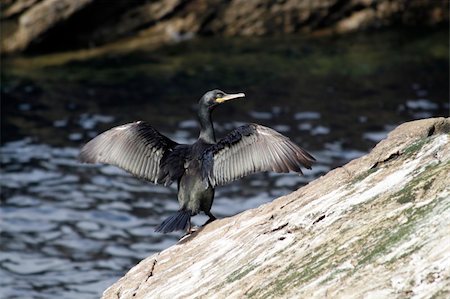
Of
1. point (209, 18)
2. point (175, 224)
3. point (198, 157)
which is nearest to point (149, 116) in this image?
point (209, 18)

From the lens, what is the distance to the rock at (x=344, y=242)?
16.7 feet

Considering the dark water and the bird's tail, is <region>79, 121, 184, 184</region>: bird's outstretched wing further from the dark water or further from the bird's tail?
the dark water

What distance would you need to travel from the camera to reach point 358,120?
46.6 feet

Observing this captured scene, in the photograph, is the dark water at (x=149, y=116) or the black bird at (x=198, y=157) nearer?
the black bird at (x=198, y=157)

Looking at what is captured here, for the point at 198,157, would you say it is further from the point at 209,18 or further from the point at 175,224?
the point at 209,18

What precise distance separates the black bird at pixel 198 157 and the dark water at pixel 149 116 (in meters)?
2.20

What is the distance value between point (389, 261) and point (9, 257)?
6.80 m

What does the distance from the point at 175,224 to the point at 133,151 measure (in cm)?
105

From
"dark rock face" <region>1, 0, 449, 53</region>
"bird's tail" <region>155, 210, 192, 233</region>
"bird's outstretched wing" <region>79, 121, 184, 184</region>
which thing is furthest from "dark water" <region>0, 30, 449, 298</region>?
"bird's tail" <region>155, 210, 192, 233</region>

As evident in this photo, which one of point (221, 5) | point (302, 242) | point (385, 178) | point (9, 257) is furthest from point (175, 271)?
point (221, 5)

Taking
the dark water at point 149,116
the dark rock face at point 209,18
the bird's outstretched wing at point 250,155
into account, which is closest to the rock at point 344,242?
the bird's outstretched wing at point 250,155

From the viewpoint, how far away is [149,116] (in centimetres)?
1473

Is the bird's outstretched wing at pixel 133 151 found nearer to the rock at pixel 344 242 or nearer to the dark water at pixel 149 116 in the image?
the rock at pixel 344 242

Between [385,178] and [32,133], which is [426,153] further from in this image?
[32,133]
